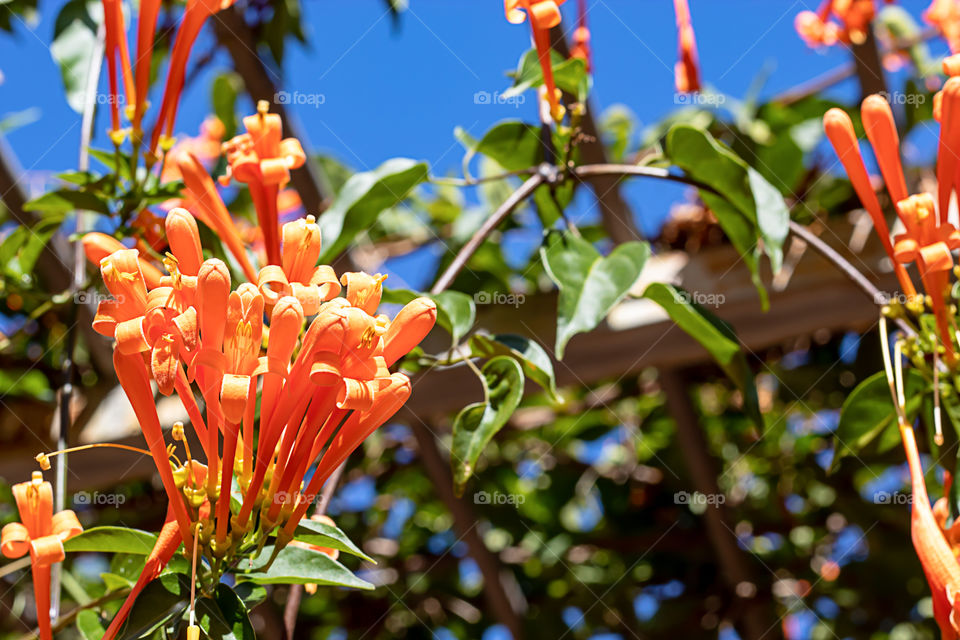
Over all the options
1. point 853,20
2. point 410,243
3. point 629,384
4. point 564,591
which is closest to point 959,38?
point 853,20

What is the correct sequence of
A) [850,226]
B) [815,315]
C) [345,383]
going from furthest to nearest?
[850,226] → [815,315] → [345,383]

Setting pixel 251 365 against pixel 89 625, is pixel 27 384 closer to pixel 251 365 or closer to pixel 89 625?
pixel 89 625

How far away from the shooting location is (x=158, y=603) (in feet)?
2.04

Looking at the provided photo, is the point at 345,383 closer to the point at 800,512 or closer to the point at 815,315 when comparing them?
the point at 815,315

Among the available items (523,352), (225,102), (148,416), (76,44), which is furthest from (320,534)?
(225,102)

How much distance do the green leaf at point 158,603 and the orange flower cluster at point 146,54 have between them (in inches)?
19.4

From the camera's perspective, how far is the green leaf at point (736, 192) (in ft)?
2.92

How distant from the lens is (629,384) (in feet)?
5.45

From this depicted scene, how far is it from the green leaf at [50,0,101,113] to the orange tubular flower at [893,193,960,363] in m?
0.96

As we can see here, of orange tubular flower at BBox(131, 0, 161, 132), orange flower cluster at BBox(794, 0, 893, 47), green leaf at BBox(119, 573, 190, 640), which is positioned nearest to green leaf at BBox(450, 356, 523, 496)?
green leaf at BBox(119, 573, 190, 640)

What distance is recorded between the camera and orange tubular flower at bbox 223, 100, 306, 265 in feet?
2.65

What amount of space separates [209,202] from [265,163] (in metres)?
0.07

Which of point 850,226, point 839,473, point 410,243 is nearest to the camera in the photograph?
point 850,226

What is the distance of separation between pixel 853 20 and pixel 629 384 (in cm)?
69
